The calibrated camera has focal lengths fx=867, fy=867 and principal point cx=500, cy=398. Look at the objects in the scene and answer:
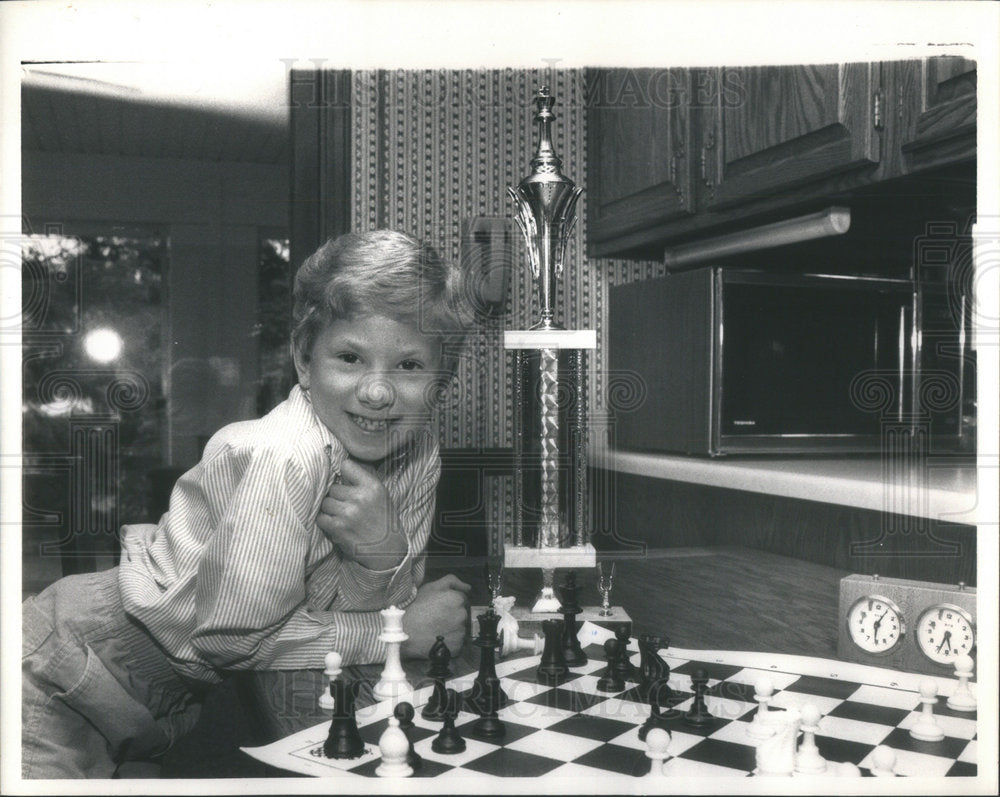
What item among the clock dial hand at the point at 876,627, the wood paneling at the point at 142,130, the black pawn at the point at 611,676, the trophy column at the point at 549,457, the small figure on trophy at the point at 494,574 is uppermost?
the wood paneling at the point at 142,130

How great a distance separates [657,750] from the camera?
2.01ft

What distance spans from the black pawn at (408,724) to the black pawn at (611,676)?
0.63 feet

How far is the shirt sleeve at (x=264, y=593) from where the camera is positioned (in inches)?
33.5

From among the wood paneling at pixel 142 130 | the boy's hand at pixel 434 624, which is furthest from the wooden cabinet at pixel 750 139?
the boy's hand at pixel 434 624

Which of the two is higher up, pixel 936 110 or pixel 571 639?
pixel 936 110

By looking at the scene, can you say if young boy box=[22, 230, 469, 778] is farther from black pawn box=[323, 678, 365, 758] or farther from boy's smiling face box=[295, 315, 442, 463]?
black pawn box=[323, 678, 365, 758]

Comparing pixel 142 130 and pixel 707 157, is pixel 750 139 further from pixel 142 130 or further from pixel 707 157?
pixel 142 130

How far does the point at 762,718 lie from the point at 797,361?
1047 millimetres

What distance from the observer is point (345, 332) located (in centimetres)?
100

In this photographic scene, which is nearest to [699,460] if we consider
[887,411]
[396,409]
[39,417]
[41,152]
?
[887,411]

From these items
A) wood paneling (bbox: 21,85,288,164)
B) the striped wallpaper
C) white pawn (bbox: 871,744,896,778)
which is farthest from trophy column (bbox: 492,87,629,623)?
the striped wallpaper

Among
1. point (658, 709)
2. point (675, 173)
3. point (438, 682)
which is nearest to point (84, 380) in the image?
point (438, 682)

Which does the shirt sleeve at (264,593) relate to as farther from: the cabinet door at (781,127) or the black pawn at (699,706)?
the cabinet door at (781,127)

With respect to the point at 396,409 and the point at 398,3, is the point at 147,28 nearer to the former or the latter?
the point at 398,3
